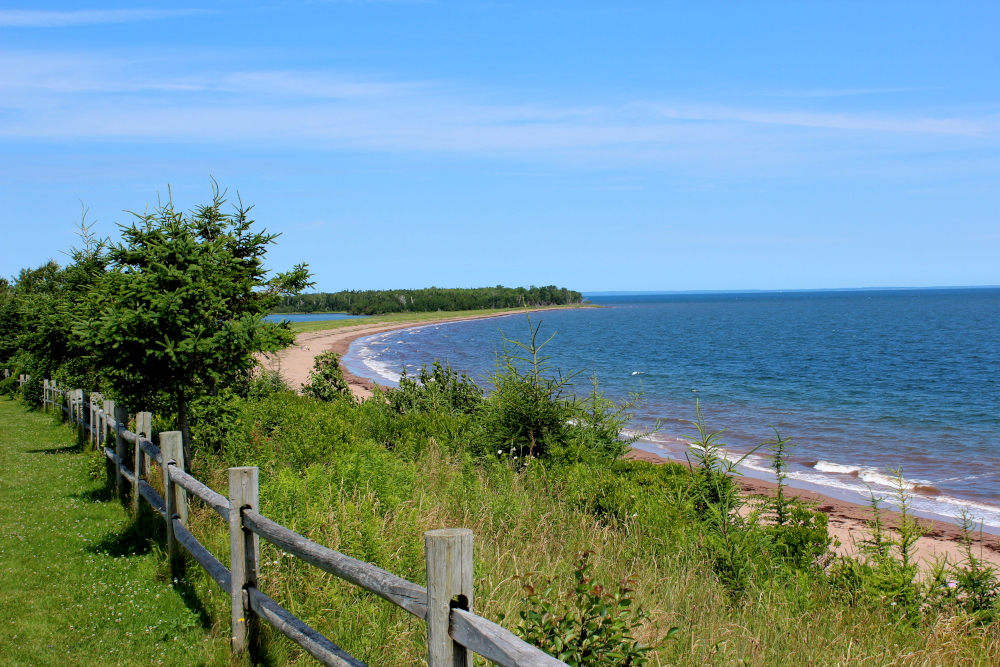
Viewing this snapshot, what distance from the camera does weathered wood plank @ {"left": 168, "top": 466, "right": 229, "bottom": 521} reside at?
5371mm

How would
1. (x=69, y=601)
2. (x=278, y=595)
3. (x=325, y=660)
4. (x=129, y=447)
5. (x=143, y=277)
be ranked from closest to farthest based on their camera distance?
1. (x=325, y=660)
2. (x=278, y=595)
3. (x=69, y=601)
4. (x=143, y=277)
5. (x=129, y=447)

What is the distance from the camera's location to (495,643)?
2.67m

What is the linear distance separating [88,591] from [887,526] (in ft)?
37.0

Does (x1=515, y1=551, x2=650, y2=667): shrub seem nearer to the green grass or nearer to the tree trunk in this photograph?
the tree trunk

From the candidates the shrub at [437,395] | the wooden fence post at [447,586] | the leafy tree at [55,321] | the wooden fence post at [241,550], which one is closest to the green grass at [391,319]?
the leafy tree at [55,321]

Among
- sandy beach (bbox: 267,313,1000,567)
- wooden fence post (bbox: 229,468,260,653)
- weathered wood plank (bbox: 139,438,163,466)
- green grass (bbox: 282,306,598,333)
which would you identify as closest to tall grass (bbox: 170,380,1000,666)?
wooden fence post (bbox: 229,468,260,653)

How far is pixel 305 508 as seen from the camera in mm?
6508

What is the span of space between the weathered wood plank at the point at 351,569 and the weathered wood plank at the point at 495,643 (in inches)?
9.8

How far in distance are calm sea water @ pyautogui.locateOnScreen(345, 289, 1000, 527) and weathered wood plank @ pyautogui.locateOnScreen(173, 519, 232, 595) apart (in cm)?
672

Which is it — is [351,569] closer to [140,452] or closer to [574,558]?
[574,558]

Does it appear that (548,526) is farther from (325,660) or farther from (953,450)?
(953,450)

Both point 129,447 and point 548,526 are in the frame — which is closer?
point 548,526

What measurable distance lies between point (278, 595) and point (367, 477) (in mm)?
2096

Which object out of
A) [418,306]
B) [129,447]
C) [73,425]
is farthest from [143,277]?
[418,306]
